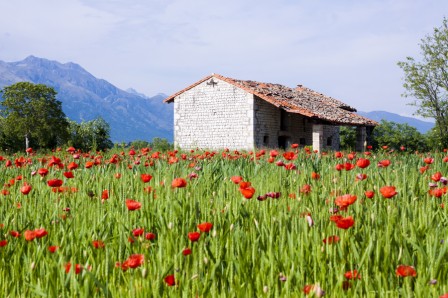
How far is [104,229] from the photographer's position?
3.37 metres

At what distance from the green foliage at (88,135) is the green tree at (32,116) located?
3.54 metres

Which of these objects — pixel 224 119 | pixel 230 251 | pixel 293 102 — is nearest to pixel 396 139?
pixel 293 102

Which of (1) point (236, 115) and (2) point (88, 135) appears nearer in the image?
(1) point (236, 115)

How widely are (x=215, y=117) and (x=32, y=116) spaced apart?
2765 centimetres

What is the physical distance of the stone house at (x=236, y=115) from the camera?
32.2 m

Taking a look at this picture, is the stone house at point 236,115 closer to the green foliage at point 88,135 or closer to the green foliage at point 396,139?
the green foliage at point 396,139

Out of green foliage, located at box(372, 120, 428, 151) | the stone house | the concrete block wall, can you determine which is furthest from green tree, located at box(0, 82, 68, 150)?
green foliage, located at box(372, 120, 428, 151)

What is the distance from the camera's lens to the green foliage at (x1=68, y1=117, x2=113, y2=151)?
205ft

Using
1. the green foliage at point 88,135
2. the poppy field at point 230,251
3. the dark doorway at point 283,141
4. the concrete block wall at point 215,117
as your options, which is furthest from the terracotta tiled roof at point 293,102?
the poppy field at point 230,251

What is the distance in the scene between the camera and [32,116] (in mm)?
52812

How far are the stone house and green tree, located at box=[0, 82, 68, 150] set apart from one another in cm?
2230

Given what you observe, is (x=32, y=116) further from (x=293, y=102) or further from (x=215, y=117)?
(x=293, y=102)

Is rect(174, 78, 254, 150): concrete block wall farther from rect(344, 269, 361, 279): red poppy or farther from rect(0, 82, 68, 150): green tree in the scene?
rect(344, 269, 361, 279): red poppy

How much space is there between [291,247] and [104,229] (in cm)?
135
